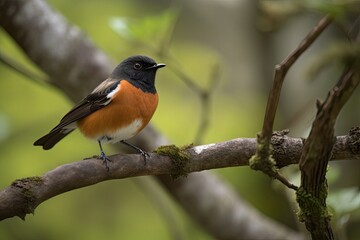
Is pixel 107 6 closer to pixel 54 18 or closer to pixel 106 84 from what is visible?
pixel 54 18

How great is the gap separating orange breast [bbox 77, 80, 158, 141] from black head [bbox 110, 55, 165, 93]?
153 mm

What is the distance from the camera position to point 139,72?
3959mm

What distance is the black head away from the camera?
12.6 feet

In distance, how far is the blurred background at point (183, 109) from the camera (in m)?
5.62

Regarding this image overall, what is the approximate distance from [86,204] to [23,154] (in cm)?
84

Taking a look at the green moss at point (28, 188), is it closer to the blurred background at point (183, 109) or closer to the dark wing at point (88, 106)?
the dark wing at point (88, 106)

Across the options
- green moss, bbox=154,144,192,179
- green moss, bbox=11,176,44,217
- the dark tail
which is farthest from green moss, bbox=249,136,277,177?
the dark tail

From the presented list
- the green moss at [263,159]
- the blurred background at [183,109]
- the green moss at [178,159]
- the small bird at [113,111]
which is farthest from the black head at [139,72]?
the green moss at [263,159]

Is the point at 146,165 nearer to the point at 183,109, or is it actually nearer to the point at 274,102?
the point at 274,102

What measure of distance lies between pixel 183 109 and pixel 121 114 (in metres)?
2.97

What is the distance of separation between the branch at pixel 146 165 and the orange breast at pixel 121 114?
89 cm

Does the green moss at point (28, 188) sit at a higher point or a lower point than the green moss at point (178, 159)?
lower

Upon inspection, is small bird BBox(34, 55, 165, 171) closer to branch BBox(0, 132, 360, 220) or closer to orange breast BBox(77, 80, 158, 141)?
orange breast BBox(77, 80, 158, 141)

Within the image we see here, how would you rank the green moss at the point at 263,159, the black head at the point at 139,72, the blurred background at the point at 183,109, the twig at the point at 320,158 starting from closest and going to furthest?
1. the twig at the point at 320,158
2. the green moss at the point at 263,159
3. the black head at the point at 139,72
4. the blurred background at the point at 183,109
